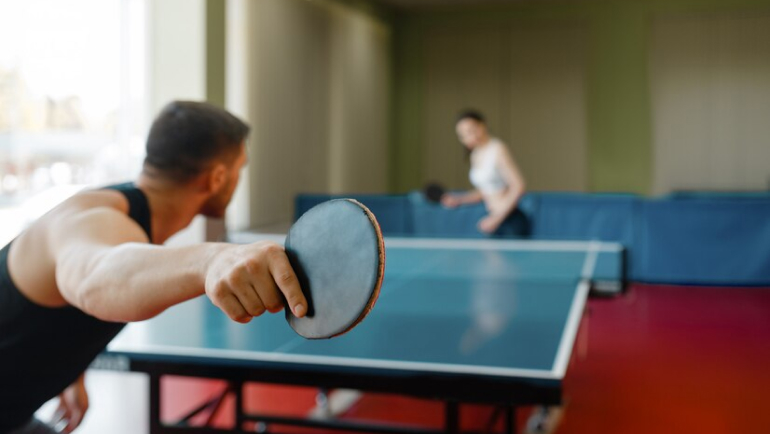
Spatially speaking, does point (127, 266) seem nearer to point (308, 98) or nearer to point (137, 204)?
point (137, 204)

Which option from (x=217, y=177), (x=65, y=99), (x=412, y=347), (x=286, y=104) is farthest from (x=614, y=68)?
(x=217, y=177)

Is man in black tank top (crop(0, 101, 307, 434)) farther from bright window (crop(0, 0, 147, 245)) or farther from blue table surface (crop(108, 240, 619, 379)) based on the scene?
bright window (crop(0, 0, 147, 245))

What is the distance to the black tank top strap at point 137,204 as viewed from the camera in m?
1.28

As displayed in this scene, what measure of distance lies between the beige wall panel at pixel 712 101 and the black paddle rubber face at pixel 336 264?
1126cm

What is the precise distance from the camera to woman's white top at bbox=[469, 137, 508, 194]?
17.8 ft

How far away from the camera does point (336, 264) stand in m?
0.74

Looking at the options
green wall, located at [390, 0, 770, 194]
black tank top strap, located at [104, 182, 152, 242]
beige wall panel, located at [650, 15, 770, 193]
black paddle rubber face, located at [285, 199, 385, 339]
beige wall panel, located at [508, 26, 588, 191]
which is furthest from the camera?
beige wall panel, located at [508, 26, 588, 191]

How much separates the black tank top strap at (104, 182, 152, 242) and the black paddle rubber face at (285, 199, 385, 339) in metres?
0.58

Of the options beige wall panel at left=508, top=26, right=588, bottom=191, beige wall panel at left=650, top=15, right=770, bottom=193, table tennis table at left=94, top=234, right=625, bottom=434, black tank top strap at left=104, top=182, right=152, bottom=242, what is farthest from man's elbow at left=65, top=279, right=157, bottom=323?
beige wall panel at left=508, top=26, right=588, bottom=191

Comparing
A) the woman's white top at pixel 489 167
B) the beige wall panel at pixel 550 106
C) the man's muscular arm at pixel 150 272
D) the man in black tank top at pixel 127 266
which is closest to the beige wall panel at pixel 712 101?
the beige wall panel at pixel 550 106

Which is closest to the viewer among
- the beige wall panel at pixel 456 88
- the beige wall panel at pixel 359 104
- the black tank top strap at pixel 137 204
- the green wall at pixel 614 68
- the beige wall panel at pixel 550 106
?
the black tank top strap at pixel 137 204

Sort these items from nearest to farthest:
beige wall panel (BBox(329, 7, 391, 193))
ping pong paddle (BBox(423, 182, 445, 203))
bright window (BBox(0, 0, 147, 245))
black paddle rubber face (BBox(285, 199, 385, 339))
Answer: black paddle rubber face (BBox(285, 199, 385, 339)), bright window (BBox(0, 0, 147, 245)), ping pong paddle (BBox(423, 182, 445, 203)), beige wall panel (BBox(329, 7, 391, 193))

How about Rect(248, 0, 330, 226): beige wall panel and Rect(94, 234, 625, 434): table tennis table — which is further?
Rect(248, 0, 330, 226): beige wall panel

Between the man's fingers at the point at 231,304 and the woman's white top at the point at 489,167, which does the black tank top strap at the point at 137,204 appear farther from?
the woman's white top at the point at 489,167
